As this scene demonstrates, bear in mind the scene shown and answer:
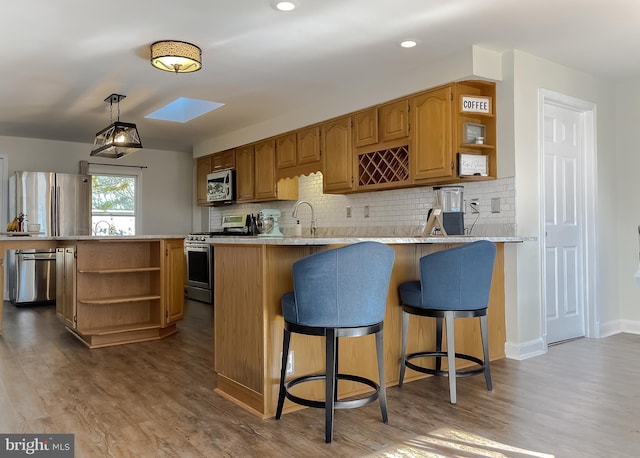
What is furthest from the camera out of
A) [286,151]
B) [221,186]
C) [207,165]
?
[207,165]

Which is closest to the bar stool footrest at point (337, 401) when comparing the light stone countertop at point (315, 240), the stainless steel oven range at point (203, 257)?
the light stone countertop at point (315, 240)

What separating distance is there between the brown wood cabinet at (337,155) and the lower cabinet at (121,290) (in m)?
1.73

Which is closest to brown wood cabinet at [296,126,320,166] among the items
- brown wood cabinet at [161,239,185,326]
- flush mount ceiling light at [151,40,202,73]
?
brown wood cabinet at [161,239,185,326]

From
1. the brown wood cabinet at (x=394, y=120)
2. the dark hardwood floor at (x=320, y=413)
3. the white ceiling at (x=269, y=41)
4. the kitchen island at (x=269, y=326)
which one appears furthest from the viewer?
the brown wood cabinet at (x=394, y=120)

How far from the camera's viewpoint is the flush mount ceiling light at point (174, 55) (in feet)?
11.7

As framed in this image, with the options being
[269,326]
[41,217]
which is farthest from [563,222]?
[41,217]

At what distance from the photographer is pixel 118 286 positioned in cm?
463

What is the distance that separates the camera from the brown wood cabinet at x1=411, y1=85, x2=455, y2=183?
162 inches

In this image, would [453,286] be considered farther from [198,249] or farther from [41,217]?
[41,217]

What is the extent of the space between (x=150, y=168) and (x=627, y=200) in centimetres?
672

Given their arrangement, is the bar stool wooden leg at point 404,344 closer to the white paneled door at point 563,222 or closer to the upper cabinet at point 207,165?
the white paneled door at point 563,222

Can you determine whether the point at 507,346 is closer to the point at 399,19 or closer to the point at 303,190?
the point at 399,19

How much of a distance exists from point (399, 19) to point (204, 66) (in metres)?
1.73

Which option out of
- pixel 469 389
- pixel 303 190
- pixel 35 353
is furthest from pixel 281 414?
pixel 303 190
